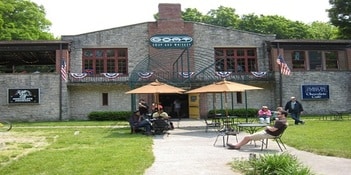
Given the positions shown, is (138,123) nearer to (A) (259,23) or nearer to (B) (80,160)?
(B) (80,160)

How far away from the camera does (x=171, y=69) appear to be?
28359mm

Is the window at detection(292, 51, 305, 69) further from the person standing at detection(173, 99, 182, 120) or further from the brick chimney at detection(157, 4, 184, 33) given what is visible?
the person standing at detection(173, 99, 182, 120)

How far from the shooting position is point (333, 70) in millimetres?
29141

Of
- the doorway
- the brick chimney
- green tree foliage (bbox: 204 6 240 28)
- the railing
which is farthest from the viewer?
green tree foliage (bbox: 204 6 240 28)

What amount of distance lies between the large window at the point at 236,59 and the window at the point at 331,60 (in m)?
6.63

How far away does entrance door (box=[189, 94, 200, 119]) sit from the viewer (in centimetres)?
2803

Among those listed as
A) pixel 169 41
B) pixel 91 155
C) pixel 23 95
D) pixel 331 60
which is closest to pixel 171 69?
pixel 169 41

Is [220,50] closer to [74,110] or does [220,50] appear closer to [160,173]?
[74,110]

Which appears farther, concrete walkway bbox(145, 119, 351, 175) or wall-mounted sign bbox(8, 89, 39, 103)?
wall-mounted sign bbox(8, 89, 39, 103)

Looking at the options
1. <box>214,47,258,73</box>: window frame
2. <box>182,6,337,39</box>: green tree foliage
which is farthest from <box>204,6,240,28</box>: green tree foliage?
<box>214,47,258,73</box>: window frame

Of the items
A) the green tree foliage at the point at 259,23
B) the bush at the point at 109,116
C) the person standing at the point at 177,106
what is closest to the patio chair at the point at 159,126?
the bush at the point at 109,116

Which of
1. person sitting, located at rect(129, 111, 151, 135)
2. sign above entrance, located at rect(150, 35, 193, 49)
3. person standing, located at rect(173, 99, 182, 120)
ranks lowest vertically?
person sitting, located at rect(129, 111, 151, 135)

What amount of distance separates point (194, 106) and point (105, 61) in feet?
23.3

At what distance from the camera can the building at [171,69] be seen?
87.0ft
